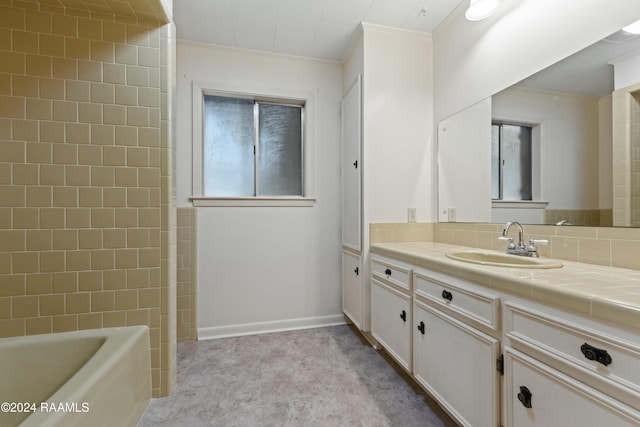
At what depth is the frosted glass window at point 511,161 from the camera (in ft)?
5.31

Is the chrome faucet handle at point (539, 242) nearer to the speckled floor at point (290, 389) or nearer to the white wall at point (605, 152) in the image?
the white wall at point (605, 152)

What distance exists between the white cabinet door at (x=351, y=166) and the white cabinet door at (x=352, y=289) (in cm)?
12

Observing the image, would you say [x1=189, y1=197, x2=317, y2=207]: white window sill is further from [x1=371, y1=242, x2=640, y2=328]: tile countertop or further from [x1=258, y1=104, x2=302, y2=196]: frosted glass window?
[x1=371, y1=242, x2=640, y2=328]: tile countertop

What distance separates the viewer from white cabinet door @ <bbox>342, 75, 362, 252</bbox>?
7.34 ft

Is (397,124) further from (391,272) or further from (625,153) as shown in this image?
(625,153)

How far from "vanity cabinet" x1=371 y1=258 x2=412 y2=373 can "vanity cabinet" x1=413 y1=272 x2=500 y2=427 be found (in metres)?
0.07

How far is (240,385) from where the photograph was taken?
1739mm

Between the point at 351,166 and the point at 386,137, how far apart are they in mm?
376

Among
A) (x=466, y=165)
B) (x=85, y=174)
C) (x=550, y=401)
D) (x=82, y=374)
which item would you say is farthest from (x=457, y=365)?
(x=85, y=174)

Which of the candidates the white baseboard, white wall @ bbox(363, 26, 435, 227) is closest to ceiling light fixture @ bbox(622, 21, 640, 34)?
white wall @ bbox(363, 26, 435, 227)

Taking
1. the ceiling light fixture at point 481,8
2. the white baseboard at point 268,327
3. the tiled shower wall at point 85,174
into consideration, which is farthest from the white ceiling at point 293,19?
the white baseboard at point 268,327

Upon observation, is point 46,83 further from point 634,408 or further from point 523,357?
point 634,408

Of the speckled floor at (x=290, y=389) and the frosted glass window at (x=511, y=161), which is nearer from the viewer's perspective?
the speckled floor at (x=290, y=389)

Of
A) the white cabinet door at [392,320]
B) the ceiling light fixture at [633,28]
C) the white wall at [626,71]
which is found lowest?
the white cabinet door at [392,320]
